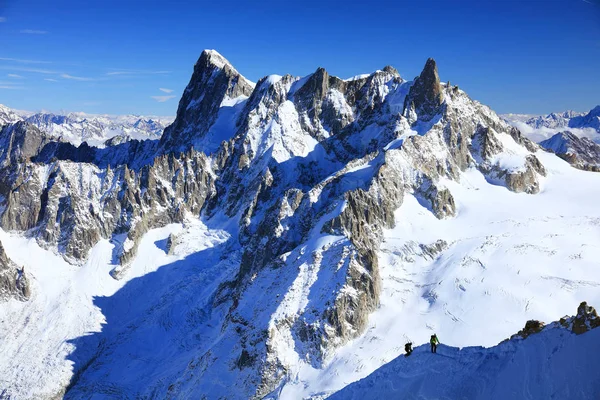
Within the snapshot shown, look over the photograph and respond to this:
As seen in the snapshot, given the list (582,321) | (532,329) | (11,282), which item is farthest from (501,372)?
(11,282)

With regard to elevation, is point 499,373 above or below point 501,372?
below

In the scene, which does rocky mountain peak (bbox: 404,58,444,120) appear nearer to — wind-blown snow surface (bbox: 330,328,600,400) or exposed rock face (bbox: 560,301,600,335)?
wind-blown snow surface (bbox: 330,328,600,400)

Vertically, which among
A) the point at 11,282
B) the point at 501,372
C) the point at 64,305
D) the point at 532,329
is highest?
the point at 11,282

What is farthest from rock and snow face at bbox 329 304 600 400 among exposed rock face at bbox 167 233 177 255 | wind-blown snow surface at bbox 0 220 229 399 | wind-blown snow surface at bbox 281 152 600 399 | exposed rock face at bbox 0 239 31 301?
exposed rock face at bbox 0 239 31 301

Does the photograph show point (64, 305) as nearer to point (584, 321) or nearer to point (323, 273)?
point (323, 273)

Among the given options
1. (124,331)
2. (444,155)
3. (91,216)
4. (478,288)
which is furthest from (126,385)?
(444,155)

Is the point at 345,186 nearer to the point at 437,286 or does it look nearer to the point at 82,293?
the point at 437,286
